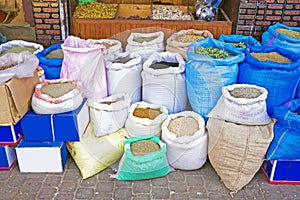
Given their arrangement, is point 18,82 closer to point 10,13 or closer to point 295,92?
point 295,92

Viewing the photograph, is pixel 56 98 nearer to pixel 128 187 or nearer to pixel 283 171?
pixel 128 187

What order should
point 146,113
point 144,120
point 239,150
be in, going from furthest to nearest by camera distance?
point 146,113, point 144,120, point 239,150

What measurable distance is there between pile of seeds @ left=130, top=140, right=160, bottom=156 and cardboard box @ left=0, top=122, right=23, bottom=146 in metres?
1.09

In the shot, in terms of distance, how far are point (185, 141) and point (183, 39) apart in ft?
4.66

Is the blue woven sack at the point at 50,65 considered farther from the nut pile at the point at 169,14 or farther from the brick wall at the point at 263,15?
the brick wall at the point at 263,15

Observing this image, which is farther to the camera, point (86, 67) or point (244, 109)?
point (86, 67)

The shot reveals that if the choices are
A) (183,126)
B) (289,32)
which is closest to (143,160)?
(183,126)

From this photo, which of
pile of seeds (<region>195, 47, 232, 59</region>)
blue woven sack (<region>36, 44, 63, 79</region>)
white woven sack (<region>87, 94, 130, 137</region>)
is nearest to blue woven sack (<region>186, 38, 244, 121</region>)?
pile of seeds (<region>195, 47, 232, 59</region>)

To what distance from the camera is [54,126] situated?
2984 millimetres

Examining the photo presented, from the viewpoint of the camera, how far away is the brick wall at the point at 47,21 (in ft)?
12.7

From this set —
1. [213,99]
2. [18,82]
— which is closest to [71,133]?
[18,82]

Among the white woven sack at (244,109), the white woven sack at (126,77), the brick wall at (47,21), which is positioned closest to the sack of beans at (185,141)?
the white woven sack at (244,109)

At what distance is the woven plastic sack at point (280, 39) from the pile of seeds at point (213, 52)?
0.68 meters

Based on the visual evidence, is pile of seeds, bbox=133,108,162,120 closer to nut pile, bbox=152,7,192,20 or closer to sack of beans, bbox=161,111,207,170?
sack of beans, bbox=161,111,207,170
